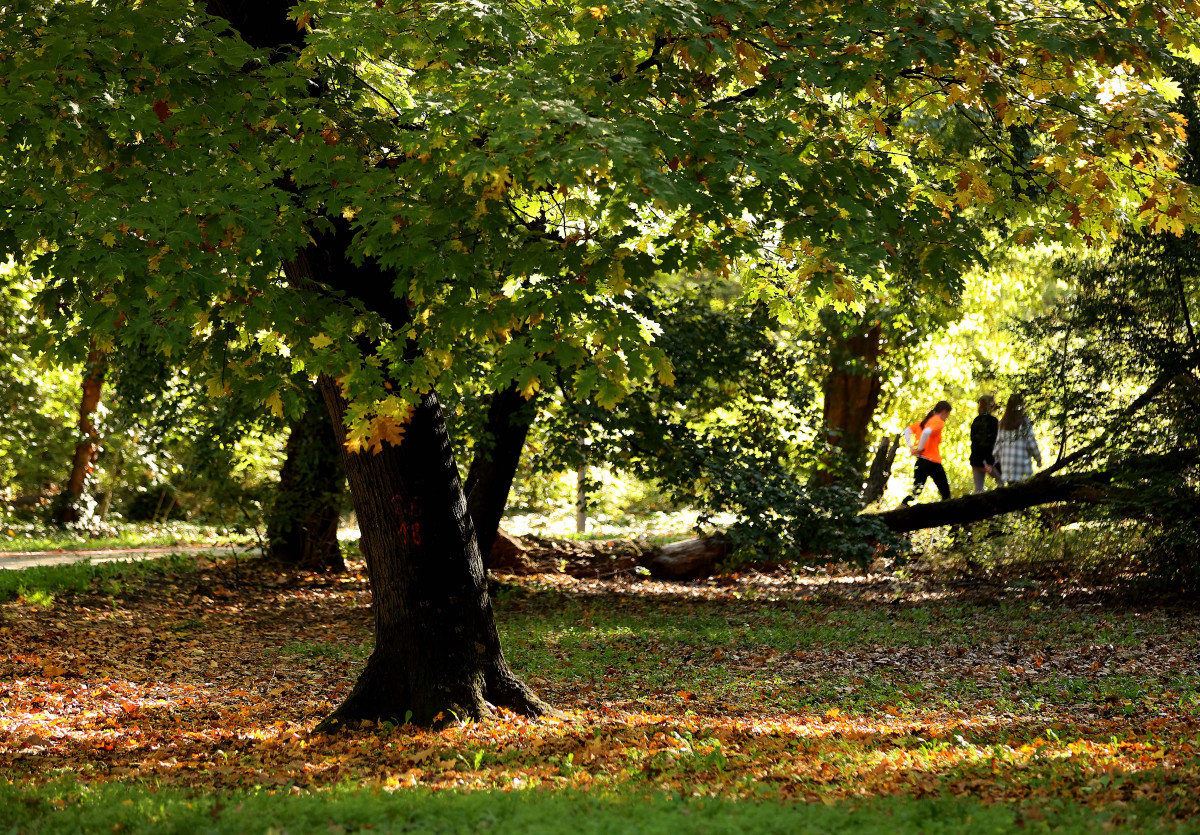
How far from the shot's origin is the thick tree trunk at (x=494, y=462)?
1137 cm

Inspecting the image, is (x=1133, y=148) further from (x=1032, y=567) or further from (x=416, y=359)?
(x=1032, y=567)

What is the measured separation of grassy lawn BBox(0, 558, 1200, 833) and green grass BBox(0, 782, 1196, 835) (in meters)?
0.02

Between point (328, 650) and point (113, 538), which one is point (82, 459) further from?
point (328, 650)

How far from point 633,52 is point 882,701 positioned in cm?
487

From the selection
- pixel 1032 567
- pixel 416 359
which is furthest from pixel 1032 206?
pixel 1032 567

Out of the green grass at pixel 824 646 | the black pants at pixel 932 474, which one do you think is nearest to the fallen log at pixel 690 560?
the green grass at pixel 824 646

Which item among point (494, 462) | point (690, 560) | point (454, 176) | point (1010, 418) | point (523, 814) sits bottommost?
point (523, 814)

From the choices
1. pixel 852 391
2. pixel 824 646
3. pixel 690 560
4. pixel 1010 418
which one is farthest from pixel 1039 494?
pixel 1010 418

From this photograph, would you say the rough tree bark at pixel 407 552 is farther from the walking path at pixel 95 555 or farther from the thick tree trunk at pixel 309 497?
the walking path at pixel 95 555

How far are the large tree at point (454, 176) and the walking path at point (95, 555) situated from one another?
310 inches

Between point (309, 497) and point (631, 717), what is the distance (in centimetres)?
695

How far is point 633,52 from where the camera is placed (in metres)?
5.47

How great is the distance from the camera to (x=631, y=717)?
22.2 feet

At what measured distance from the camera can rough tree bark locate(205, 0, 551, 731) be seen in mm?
6223
